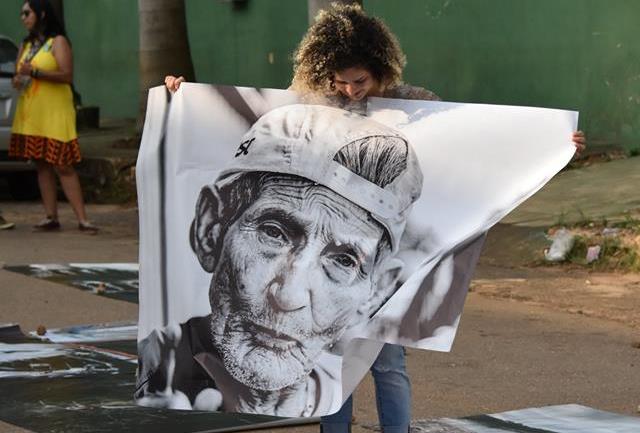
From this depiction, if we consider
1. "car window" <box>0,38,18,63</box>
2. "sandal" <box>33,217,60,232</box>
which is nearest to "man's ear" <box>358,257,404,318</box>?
"sandal" <box>33,217,60,232</box>

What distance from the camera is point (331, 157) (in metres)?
5.03

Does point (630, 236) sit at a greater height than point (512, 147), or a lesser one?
lesser

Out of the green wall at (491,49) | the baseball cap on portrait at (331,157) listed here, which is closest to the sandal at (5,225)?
the green wall at (491,49)

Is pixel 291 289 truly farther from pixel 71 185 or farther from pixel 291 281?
pixel 71 185

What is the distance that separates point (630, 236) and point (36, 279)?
153 inches

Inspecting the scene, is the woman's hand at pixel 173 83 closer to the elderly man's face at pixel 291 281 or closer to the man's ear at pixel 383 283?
the elderly man's face at pixel 291 281

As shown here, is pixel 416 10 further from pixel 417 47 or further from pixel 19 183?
pixel 19 183

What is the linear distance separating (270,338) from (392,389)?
0.43m

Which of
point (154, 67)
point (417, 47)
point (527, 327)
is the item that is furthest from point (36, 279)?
point (417, 47)

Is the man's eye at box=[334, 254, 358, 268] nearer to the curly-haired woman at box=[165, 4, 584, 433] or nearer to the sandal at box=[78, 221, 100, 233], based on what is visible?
the curly-haired woman at box=[165, 4, 584, 433]

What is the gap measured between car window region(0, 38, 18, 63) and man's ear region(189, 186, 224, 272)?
9.40 meters

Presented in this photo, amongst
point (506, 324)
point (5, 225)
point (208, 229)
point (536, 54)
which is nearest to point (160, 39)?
point (536, 54)

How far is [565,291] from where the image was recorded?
30.6ft

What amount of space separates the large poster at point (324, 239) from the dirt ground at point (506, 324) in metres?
1.05
